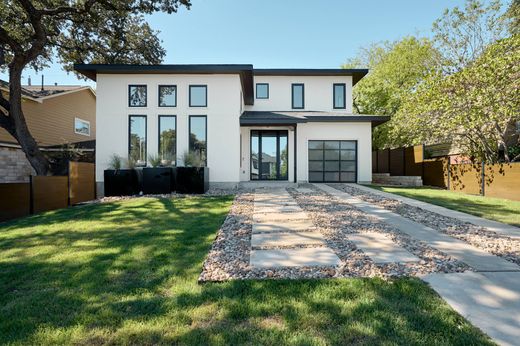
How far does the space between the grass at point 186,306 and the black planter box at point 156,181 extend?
21.5ft

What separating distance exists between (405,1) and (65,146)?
744 inches

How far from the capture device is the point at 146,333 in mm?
2260

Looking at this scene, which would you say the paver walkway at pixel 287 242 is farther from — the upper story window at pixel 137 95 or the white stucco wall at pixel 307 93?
the white stucco wall at pixel 307 93

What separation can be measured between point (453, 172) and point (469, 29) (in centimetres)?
691

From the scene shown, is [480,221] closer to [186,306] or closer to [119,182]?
[186,306]

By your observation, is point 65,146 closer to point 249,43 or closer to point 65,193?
point 65,193

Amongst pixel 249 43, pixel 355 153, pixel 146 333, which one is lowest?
pixel 146 333

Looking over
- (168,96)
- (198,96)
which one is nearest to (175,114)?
(168,96)

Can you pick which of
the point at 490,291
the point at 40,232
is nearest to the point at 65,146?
the point at 40,232

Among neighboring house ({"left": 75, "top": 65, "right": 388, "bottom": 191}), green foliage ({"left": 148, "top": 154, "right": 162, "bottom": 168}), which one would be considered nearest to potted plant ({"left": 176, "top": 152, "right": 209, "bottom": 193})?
green foliage ({"left": 148, "top": 154, "right": 162, "bottom": 168})

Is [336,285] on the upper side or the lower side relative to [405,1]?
lower

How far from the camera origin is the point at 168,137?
1260 cm

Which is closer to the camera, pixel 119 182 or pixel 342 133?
pixel 119 182

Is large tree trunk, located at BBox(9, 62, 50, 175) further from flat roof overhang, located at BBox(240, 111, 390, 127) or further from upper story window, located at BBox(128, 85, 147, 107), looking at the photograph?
flat roof overhang, located at BBox(240, 111, 390, 127)
